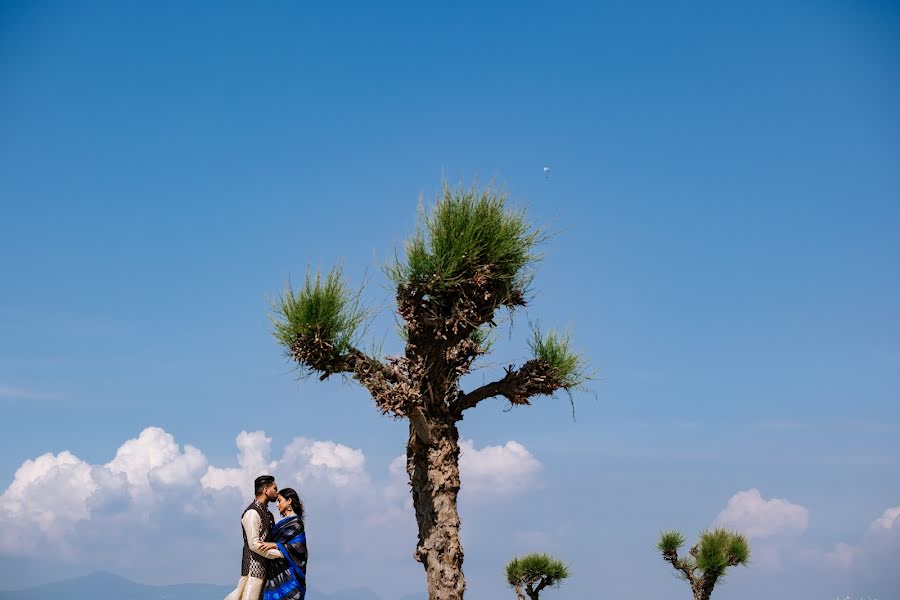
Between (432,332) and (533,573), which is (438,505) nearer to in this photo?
(432,332)

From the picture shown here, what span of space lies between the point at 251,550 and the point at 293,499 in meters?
0.79

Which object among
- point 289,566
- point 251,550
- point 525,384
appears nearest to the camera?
point 251,550

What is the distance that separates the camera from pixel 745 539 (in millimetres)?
26906

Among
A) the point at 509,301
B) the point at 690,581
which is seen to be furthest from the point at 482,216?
the point at 690,581

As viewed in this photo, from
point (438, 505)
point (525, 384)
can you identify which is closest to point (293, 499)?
point (438, 505)

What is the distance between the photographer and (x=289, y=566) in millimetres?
10883

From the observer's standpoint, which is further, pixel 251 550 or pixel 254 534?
pixel 251 550

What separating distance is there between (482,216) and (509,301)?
5.02 ft

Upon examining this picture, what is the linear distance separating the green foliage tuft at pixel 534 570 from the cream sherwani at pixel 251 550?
1580 centimetres

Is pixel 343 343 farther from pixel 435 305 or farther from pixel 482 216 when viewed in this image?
pixel 482 216

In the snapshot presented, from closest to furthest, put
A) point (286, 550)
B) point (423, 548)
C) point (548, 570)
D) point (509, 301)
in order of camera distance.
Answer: point (286, 550)
point (423, 548)
point (509, 301)
point (548, 570)

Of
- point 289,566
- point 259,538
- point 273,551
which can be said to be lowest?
point 289,566

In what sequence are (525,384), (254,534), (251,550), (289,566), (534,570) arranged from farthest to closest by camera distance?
(534,570) < (525,384) < (289,566) < (251,550) < (254,534)

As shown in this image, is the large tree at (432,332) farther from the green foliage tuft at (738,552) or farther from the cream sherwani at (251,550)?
the green foliage tuft at (738,552)
